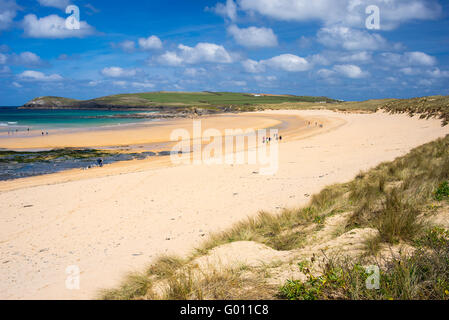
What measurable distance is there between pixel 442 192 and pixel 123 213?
7827 millimetres

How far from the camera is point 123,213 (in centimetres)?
835

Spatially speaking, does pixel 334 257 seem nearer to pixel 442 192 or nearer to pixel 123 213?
pixel 442 192

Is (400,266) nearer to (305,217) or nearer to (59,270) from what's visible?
(305,217)

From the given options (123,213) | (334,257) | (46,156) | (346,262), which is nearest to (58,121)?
(46,156)

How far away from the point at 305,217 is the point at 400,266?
2.91 metres

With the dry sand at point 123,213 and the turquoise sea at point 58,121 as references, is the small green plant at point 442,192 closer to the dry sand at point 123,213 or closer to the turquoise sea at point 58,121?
the dry sand at point 123,213

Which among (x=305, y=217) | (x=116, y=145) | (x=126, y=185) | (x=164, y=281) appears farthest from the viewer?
(x=116, y=145)

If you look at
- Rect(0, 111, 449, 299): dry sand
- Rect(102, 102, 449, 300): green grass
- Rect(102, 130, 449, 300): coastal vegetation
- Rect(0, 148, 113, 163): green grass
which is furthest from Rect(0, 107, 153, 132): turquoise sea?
Rect(102, 130, 449, 300): coastal vegetation

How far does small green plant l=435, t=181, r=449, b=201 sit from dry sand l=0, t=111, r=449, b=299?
315cm

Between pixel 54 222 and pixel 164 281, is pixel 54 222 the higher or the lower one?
the lower one

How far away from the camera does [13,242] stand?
675 cm

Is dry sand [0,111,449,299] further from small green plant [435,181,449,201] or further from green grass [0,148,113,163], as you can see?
green grass [0,148,113,163]

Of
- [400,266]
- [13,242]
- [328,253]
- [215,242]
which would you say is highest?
[400,266]
